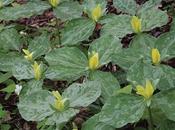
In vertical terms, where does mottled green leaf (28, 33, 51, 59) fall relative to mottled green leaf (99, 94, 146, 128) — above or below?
below

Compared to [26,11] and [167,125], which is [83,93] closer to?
[167,125]

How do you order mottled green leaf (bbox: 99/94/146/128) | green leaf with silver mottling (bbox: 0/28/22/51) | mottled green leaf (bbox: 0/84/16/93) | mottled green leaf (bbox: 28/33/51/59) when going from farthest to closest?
mottled green leaf (bbox: 0/84/16/93)
green leaf with silver mottling (bbox: 0/28/22/51)
mottled green leaf (bbox: 28/33/51/59)
mottled green leaf (bbox: 99/94/146/128)

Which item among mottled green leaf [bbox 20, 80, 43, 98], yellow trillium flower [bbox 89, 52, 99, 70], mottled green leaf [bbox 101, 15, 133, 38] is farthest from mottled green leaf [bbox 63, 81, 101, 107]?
mottled green leaf [bbox 101, 15, 133, 38]

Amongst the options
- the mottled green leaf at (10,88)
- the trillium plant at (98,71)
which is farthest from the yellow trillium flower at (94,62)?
the mottled green leaf at (10,88)

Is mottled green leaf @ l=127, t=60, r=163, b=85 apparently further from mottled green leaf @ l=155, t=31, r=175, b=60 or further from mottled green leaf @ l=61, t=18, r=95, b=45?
mottled green leaf @ l=61, t=18, r=95, b=45

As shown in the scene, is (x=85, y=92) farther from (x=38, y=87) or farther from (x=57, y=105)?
→ (x=38, y=87)

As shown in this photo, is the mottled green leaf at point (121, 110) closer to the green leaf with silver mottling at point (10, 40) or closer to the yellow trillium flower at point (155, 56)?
the yellow trillium flower at point (155, 56)

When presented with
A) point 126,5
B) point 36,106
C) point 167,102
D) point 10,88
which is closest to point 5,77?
point 10,88
